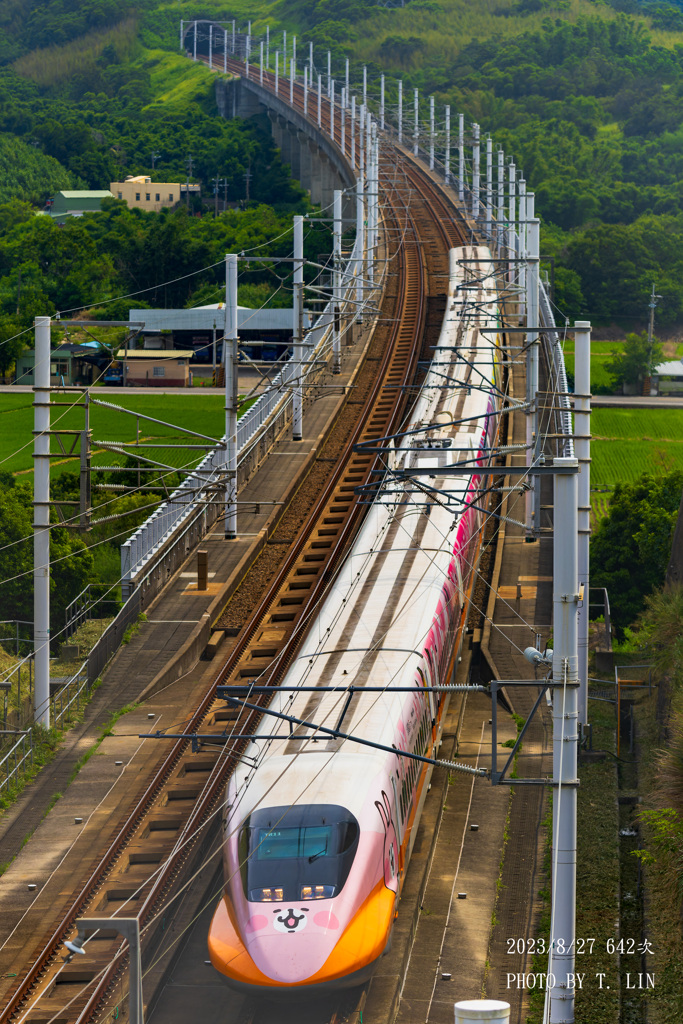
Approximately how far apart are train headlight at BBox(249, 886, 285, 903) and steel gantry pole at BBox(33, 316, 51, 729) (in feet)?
38.3

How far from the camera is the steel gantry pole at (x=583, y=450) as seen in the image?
2652 cm

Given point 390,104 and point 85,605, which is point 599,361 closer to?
point 390,104

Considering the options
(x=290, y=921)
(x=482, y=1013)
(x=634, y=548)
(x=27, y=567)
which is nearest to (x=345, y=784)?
(x=290, y=921)

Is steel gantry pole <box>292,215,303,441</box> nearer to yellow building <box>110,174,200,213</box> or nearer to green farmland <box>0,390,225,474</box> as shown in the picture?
green farmland <box>0,390,225,474</box>

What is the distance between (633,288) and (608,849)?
92841 millimetres

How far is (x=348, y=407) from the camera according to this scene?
5191 cm

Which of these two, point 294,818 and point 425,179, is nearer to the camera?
point 294,818

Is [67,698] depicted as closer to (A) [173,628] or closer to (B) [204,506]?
(A) [173,628]

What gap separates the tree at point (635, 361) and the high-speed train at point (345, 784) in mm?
67758

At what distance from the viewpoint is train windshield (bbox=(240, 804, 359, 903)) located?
18.4 meters

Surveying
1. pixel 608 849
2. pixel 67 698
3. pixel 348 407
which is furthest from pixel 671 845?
pixel 348 407

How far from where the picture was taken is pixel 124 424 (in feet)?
267

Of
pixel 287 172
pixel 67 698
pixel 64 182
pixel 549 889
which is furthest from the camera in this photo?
pixel 64 182

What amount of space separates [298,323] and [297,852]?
2759 cm
